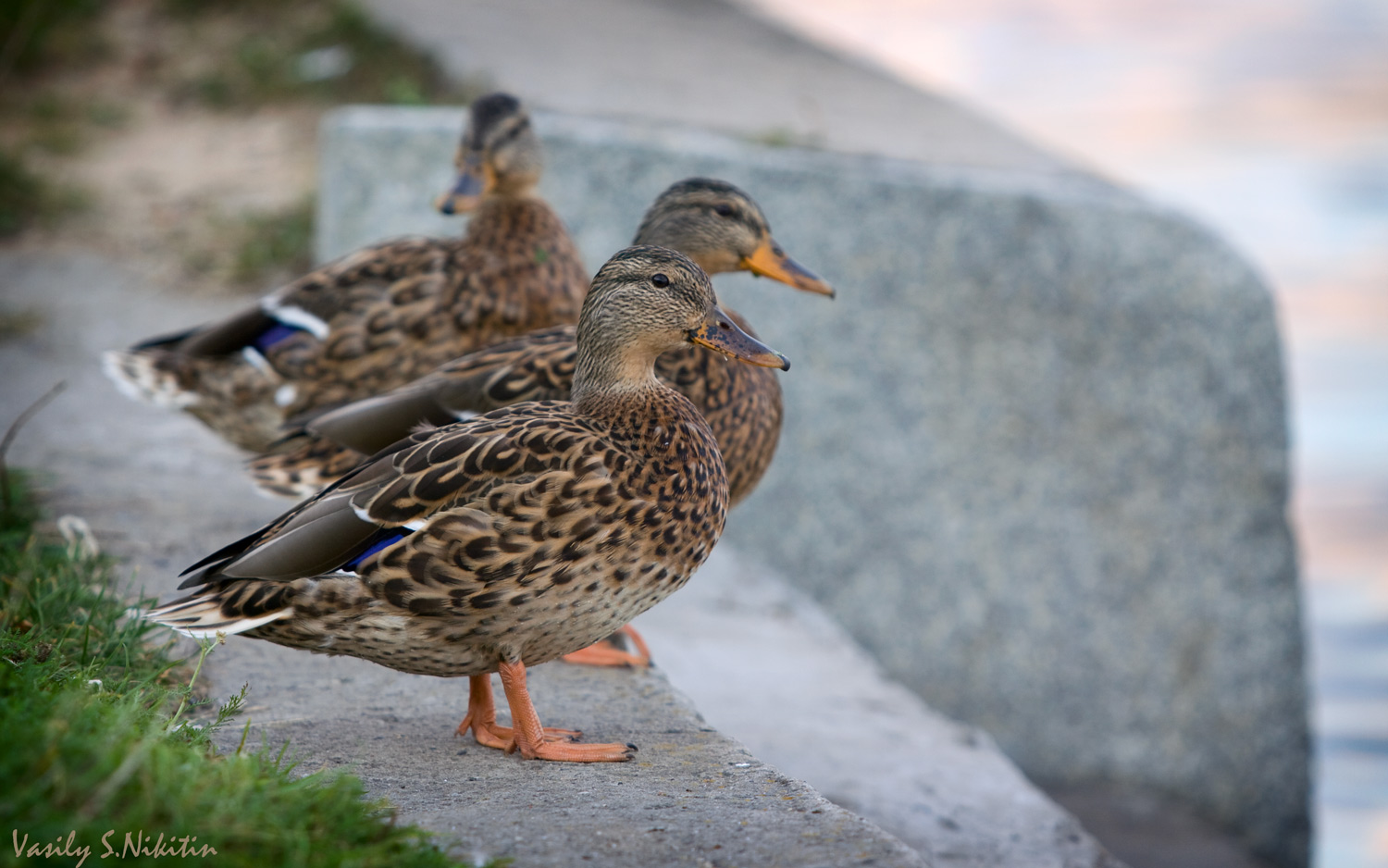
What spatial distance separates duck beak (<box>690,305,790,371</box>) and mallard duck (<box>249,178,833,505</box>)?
0.55 metres

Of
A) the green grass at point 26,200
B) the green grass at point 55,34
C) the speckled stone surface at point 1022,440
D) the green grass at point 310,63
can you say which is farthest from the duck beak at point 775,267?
the green grass at point 55,34

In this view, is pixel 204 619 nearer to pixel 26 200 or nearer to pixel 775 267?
pixel 775 267

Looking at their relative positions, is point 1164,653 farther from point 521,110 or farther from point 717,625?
point 521,110

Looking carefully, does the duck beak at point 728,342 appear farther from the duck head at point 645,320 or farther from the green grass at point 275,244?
the green grass at point 275,244

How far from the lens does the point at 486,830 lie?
90.7 inches

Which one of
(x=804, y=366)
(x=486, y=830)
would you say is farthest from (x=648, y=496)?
(x=804, y=366)

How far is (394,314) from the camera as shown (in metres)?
4.13

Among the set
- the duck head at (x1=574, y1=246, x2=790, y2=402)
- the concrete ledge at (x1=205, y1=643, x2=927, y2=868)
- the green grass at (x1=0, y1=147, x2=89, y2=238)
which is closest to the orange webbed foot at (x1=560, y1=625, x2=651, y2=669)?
the concrete ledge at (x1=205, y1=643, x2=927, y2=868)

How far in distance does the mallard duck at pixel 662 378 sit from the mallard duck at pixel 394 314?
0.34m

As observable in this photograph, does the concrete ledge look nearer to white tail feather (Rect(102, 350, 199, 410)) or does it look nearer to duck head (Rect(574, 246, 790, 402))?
duck head (Rect(574, 246, 790, 402))

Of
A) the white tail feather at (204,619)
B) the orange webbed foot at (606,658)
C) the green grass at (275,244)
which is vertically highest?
the green grass at (275,244)

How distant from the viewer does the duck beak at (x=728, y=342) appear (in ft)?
9.89

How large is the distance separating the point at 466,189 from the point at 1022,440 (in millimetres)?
3418

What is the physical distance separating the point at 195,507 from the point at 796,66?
226 inches
